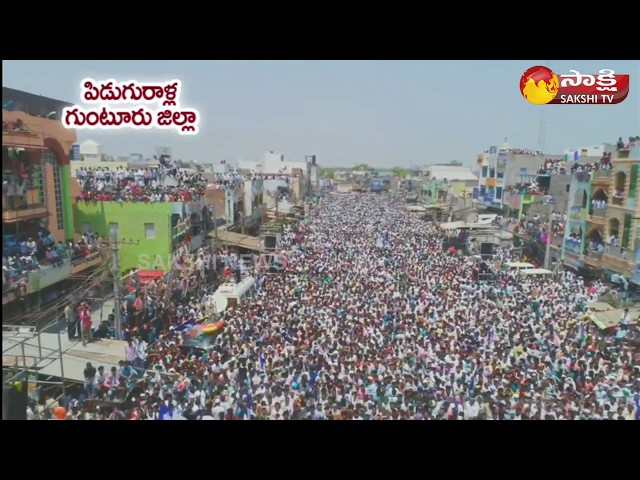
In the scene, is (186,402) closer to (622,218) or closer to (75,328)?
(75,328)

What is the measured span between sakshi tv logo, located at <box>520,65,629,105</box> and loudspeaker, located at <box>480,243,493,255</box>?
230 inches

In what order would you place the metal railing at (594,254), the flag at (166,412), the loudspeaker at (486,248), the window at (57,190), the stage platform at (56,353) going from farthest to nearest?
the loudspeaker at (486,248) < the metal railing at (594,254) < the window at (57,190) < the stage platform at (56,353) < the flag at (166,412)

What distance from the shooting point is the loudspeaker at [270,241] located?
12.0 meters

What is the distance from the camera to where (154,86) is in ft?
19.1

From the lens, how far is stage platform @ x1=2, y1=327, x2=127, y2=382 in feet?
20.5

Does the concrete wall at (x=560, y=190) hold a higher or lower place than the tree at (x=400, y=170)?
lower

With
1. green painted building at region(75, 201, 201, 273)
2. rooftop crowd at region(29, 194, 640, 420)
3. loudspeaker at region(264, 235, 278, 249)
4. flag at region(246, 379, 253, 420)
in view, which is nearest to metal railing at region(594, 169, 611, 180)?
rooftop crowd at region(29, 194, 640, 420)

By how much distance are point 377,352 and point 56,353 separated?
15.1ft

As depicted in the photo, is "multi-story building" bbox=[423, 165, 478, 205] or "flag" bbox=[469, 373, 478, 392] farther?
"multi-story building" bbox=[423, 165, 478, 205]

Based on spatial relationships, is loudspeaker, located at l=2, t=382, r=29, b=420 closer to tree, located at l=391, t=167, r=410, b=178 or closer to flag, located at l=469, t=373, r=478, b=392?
flag, located at l=469, t=373, r=478, b=392

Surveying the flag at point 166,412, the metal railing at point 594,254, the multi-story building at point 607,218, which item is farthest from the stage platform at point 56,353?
the metal railing at point 594,254

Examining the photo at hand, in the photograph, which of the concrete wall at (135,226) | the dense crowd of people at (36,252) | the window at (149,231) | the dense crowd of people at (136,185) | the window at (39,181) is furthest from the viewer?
the window at (149,231)

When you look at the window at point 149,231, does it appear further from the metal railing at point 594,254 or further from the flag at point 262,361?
the metal railing at point 594,254

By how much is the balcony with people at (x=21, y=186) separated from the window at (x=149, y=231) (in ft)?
6.59
